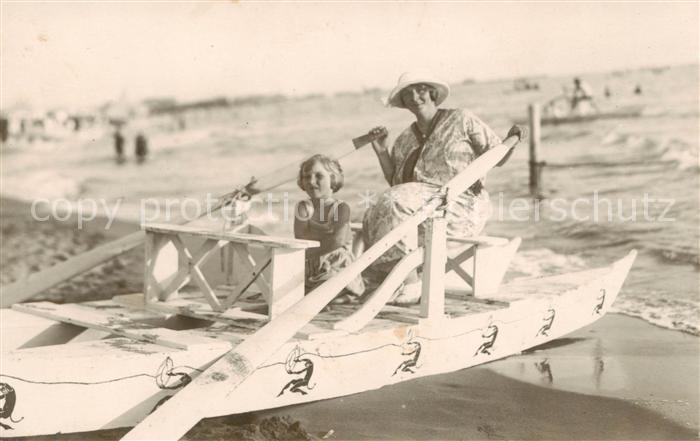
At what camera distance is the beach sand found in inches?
169

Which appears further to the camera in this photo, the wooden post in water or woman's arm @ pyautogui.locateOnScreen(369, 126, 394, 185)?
the wooden post in water

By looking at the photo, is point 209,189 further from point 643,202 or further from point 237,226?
point 237,226

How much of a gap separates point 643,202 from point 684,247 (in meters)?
1.21

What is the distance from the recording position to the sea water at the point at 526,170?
31.2 ft

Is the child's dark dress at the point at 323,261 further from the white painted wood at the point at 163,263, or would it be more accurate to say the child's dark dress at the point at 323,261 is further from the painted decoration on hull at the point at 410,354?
the white painted wood at the point at 163,263

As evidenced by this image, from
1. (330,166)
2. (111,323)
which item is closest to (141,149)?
(330,166)

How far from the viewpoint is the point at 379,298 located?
442 centimetres

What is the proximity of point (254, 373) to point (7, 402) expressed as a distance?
98 cm

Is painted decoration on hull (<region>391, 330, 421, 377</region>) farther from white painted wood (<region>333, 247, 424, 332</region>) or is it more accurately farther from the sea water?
the sea water

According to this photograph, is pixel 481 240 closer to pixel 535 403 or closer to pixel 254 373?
pixel 535 403

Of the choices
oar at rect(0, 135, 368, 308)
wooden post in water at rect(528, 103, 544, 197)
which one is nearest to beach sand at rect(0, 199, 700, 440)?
oar at rect(0, 135, 368, 308)

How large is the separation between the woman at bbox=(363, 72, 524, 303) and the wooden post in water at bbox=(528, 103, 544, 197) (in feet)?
16.0

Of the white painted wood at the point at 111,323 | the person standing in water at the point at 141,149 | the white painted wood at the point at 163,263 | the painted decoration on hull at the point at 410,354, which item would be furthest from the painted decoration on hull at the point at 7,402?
the person standing in water at the point at 141,149

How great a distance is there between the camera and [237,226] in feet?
17.8
